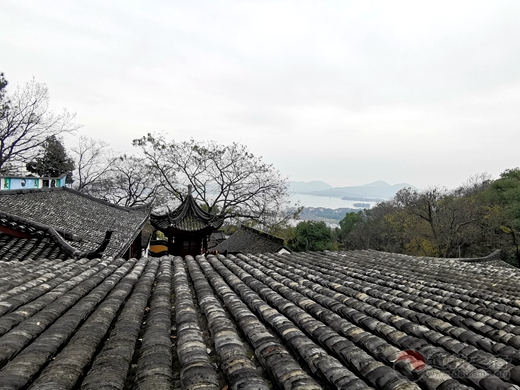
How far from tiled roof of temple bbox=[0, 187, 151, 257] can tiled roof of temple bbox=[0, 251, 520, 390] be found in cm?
431

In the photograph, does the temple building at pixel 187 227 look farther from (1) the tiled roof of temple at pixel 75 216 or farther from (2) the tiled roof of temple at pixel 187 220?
(1) the tiled roof of temple at pixel 75 216

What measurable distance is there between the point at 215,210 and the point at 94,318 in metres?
23.8

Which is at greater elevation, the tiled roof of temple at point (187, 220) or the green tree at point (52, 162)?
the green tree at point (52, 162)

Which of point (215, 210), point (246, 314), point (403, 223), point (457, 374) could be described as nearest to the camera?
point (457, 374)

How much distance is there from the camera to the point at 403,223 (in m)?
32.3

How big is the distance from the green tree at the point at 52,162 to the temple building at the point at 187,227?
12.5m

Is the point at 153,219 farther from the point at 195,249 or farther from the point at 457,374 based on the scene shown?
the point at 457,374

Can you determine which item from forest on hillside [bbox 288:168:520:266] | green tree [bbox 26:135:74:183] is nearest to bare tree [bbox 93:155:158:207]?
green tree [bbox 26:135:74:183]

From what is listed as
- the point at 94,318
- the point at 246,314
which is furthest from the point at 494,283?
the point at 94,318

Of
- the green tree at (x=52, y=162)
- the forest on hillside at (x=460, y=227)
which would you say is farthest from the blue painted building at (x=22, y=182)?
the forest on hillside at (x=460, y=227)

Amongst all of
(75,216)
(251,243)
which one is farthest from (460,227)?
(75,216)

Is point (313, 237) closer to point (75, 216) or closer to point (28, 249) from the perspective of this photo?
point (75, 216)

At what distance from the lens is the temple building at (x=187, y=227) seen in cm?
1731

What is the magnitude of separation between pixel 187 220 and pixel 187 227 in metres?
0.62
